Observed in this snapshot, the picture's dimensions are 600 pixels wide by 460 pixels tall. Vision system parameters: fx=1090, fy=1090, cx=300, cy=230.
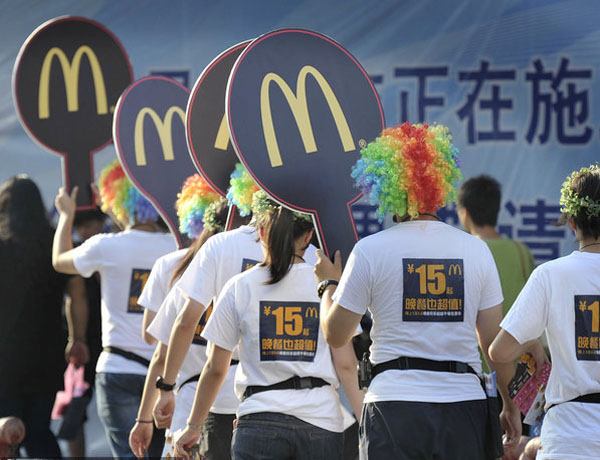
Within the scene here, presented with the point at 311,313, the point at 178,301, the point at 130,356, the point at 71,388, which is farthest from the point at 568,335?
the point at 71,388

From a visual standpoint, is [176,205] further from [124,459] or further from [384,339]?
[384,339]

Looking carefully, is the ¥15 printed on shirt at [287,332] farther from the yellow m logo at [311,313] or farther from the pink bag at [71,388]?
the pink bag at [71,388]

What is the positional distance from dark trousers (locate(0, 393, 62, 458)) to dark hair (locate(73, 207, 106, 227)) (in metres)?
1.45

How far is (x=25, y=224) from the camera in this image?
539 centimetres

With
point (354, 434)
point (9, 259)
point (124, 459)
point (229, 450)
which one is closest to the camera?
point (229, 450)

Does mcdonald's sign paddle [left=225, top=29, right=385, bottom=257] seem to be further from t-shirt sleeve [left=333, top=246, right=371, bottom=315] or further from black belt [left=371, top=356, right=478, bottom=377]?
black belt [left=371, top=356, right=478, bottom=377]

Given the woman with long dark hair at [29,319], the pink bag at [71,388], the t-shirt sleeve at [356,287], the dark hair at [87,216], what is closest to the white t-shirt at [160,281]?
the woman with long dark hair at [29,319]

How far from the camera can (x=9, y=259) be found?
5.36 metres

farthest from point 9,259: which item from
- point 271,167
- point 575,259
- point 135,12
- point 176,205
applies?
point 575,259

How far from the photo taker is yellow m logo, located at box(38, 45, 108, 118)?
521 centimetres

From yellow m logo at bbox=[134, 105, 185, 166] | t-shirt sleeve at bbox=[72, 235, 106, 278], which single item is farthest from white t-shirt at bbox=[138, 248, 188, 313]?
t-shirt sleeve at bbox=[72, 235, 106, 278]

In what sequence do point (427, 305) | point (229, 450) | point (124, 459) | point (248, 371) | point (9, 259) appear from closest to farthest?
point (427, 305) < point (248, 371) < point (229, 450) < point (124, 459) < point (9, 259)

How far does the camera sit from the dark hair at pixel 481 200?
17.1ft

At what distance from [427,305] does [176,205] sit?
6.16 feet
